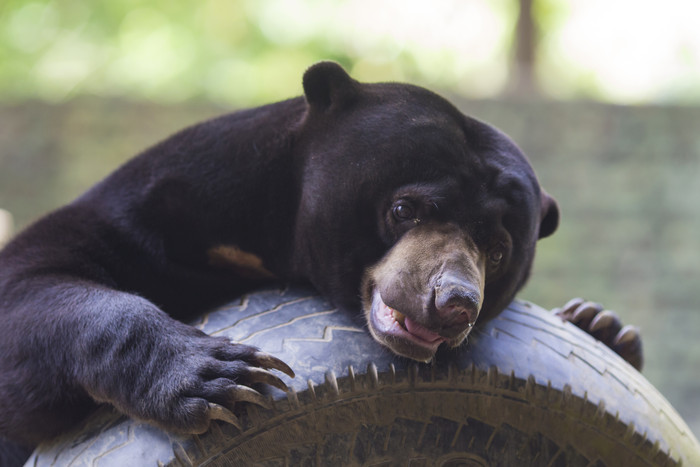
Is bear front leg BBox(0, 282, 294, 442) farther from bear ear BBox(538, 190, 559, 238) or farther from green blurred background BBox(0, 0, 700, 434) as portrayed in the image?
green blurred background BBox(0, 0, 700, 434)

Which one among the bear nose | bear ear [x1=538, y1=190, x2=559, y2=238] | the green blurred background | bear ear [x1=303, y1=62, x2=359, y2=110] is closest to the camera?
the bear nose

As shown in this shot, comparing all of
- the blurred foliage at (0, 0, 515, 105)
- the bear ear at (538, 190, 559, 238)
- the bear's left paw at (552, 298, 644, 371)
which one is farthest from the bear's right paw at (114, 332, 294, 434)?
the blurred foliage at (0, 0, 515, 105)

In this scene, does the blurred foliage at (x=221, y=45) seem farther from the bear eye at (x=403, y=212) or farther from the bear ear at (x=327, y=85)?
the bear eye at (x=403, y=212)

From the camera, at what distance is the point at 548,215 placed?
2947 millimetres

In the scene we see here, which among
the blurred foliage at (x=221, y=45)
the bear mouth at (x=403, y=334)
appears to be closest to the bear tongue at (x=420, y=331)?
the bear mouth at (x=403, y=334)

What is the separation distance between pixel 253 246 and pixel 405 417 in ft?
3.30

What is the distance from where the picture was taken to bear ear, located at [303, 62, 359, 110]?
271 cm

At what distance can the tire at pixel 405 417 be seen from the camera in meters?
1.84

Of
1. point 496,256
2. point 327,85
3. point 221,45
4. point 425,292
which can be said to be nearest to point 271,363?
point 425,292

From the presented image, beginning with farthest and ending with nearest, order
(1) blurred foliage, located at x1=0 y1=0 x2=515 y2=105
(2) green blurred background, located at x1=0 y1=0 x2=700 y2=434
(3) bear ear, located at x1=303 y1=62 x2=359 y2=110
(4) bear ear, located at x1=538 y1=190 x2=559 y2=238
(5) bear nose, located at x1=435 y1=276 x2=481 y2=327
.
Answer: (1) blurred foliage, located at x1=0 y1=0 x2=515 y2=105 < (2) green blurred background, located at x1=0 y1=0 x2=700 y2=434 < (4) bear ear, located at x1=538 y1=190 x2=559 y2=238 < (3) bear ear, located at x1=303 y1=62 x2=359 y2=110 < (5) bear nose, located at x1=435 y1=276 x2=481 y2=327

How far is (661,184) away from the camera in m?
7.93

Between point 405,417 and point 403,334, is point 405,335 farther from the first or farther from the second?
point 405,417

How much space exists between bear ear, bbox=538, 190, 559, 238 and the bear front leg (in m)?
1.41

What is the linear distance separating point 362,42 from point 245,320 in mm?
10061
